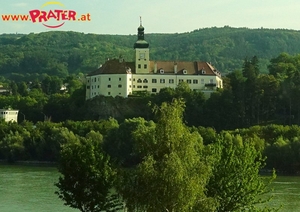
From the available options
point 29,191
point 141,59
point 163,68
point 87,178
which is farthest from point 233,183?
point 141,59

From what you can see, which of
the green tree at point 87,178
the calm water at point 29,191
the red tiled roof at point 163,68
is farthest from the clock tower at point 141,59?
the green tree at point 87,178

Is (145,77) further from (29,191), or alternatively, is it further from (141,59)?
(29,191)

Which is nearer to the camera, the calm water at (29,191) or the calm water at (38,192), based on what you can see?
the calm water at (29,191)

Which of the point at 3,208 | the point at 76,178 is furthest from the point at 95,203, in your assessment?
the point at 3,208

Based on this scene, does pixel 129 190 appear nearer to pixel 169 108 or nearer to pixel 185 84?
pixel 169 108

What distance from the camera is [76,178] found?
25688 mm

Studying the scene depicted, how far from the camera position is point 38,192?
4428cm

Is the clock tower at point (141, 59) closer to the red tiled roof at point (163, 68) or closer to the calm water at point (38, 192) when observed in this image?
the red tiled roof at point (163, 68)

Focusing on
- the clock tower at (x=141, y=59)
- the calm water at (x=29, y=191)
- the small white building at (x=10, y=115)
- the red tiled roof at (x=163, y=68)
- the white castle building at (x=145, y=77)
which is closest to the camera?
the calm water at (x=29, y=191)

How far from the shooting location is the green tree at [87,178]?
2517cm

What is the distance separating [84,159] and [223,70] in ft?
499

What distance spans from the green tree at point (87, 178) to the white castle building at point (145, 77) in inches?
2217

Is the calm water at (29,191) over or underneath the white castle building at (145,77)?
underneath

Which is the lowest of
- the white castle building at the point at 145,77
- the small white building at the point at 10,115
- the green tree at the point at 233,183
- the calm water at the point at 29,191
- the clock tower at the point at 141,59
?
the calm water at the point at 29,191
